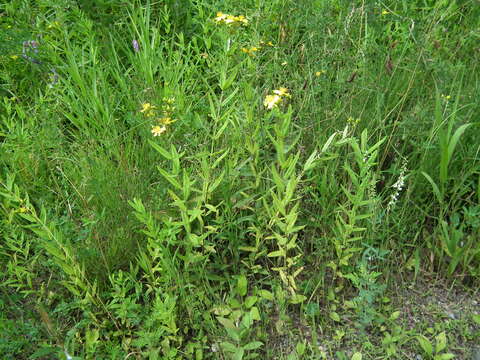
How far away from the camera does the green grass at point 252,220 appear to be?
1.78 m

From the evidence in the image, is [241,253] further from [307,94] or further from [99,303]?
[307,94]

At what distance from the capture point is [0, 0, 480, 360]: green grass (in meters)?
1.78

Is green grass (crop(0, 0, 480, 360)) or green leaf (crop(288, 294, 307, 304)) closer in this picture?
green grass (crop(0, 0, 480, 360))

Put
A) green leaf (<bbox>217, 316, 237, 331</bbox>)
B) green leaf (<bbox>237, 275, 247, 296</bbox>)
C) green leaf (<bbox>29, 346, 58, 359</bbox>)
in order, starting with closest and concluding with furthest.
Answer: green leaf (<bbox>29, 346, 58, 359</bbox>) → green leaf (<bbox>217, 316, 237, 331</bbox>) → green leaf (<bbox>237, 275, 247, 296</bbox>)

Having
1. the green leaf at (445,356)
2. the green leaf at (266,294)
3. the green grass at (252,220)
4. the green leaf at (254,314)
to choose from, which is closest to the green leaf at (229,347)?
the green grass at (252,220)

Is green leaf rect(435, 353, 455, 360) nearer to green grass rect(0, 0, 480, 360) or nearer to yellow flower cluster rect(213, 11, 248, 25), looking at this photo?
green grass rect(0, 0, 480, 360)

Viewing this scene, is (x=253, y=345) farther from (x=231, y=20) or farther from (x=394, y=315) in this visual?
(x=231, y=20)

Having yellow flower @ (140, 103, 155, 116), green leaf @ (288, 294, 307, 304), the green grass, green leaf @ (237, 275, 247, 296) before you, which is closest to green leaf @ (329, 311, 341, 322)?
the green grass

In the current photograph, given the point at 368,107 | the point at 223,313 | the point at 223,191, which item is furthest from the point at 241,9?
the point at 223,313

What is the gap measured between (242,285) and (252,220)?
26 cm

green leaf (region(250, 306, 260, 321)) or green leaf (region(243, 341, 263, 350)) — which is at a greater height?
green leaf (region(250, 306, 260, 321))

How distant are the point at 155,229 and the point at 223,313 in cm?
44

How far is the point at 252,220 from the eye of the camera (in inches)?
77.4

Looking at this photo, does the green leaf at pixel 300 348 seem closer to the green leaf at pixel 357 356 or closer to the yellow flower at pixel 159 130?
the green leaf at pixel 357 356
